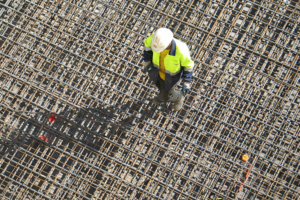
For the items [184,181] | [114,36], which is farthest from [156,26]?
[184,181]

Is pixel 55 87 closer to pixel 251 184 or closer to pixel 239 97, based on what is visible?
pixel 239 97

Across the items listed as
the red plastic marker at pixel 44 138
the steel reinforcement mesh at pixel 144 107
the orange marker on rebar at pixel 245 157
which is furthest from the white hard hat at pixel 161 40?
the red plastic marker at pixel 44 138

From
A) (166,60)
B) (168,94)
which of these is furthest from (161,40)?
(168,94)

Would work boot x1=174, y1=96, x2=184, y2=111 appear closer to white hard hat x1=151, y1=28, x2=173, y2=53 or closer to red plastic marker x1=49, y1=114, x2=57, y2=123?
white hard hat x1=151, y1=28, x2=173, y2=53

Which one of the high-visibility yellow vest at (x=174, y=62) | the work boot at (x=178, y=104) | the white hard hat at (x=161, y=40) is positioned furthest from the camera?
the work boot at (x=178, y=104)

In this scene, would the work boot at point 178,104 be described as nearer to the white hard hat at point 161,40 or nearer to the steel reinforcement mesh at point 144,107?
the steel reinforcement mesh at point 144,107

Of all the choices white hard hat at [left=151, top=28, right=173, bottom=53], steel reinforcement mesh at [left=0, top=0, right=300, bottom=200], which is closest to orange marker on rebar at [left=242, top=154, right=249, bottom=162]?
steel reinforcement mesh at [left=0, top=0, right=300, bottom=200]

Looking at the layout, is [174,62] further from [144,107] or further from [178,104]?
[144,107]
